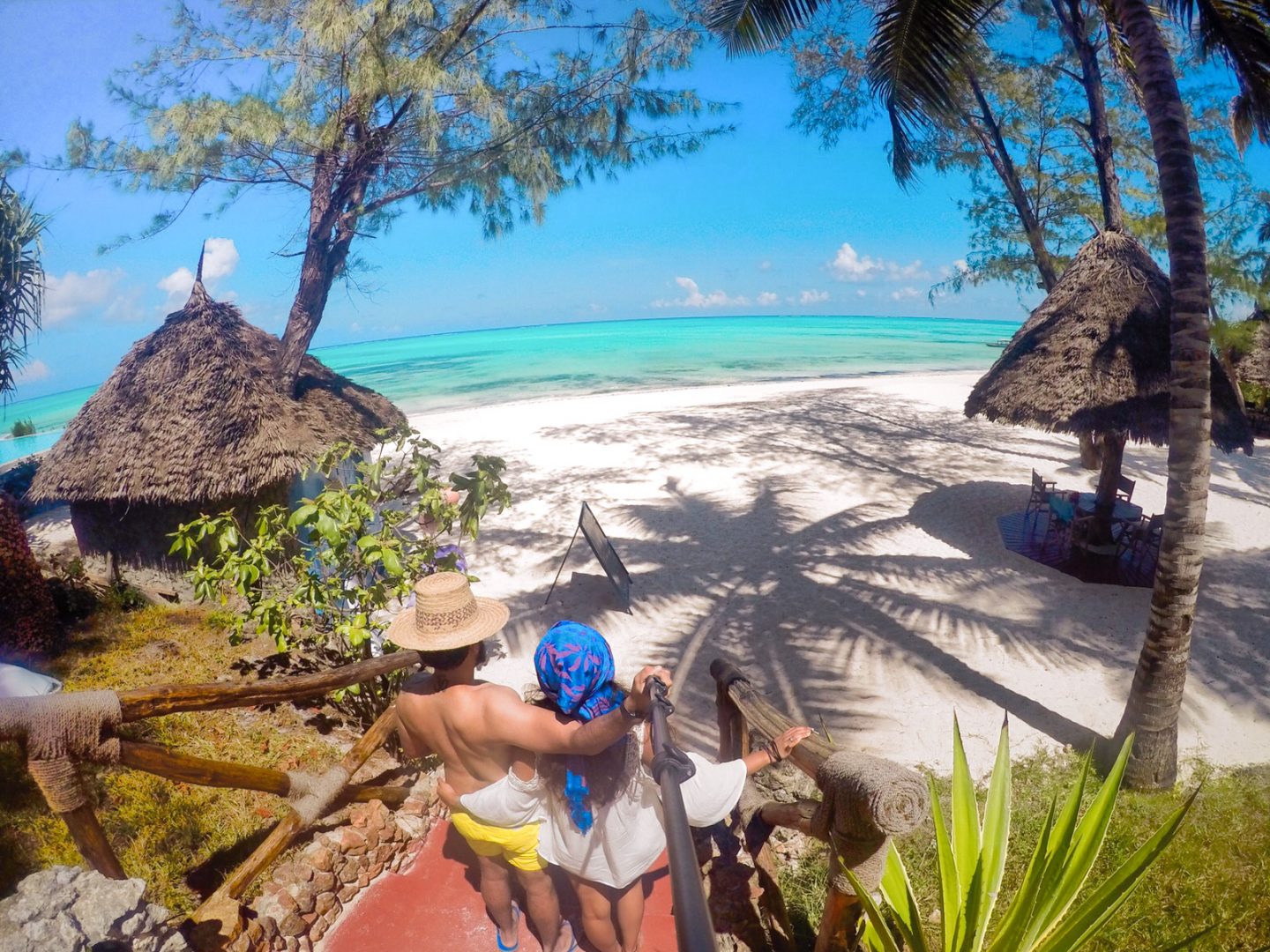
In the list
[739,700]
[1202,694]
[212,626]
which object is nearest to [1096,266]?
[1202,694]

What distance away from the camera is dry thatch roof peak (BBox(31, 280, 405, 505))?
6246mm

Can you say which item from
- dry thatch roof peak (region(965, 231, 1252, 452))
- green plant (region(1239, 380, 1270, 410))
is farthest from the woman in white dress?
green plant (region(1239, 380, 1270, 410))

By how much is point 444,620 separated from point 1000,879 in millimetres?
2031

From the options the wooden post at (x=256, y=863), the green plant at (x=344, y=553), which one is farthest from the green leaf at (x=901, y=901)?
the green plant at (x=344, y=553)

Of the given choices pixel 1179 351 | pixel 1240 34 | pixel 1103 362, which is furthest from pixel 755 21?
pixel 1103 362

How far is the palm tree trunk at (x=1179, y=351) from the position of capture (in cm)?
328

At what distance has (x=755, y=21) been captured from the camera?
535cm

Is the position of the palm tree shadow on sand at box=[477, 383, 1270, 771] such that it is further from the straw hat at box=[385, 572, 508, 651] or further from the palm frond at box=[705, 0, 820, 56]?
the palm frond at box=[705, 0, 820, 56]

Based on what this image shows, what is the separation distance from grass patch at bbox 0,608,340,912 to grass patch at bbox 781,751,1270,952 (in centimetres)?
280

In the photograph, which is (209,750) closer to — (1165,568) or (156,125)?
(1165,568)

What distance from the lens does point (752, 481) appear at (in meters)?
10.0

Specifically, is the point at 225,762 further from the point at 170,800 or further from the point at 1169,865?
the point at 1169,865

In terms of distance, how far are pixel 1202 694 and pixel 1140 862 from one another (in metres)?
3.99

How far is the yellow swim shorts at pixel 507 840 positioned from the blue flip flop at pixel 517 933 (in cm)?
43
